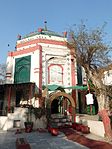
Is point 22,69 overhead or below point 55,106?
overhead

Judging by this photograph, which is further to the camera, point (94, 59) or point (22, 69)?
point (22, 69)

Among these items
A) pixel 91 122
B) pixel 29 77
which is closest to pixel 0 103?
pixel 29 77

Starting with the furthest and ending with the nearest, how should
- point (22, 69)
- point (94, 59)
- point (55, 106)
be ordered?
point (22, 69), point (55, 106), point (94, 59)

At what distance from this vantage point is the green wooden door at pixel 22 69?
82.4ft

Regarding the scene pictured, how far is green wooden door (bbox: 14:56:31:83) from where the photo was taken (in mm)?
25122

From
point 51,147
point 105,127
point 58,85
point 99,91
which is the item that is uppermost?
point 58,85

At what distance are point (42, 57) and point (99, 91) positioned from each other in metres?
12.8

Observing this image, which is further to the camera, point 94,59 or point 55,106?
point 55,106

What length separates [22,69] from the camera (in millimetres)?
25750

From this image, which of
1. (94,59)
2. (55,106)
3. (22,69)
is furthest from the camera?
(22,69)

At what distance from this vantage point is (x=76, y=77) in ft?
84.2

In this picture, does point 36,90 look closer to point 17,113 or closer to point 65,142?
point 17,113

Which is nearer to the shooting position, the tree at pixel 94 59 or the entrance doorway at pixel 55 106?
the tree at pixel 94 59

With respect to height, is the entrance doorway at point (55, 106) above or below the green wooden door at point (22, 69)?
A: below
